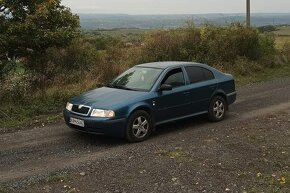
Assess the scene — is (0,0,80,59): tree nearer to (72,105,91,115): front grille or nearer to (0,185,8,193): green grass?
(72,105,91,115): front grille

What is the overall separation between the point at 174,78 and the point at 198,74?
0.83 meters

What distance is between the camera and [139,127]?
887 centimetres

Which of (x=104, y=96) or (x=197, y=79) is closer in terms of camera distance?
(x=104, y=96)

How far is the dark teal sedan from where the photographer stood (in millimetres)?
8594

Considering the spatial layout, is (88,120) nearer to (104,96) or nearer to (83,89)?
(104,96)

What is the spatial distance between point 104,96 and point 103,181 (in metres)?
2.74

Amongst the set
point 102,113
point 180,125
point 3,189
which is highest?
point 102,113

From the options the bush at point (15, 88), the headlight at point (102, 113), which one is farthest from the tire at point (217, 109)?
the bush at point (15, 88)

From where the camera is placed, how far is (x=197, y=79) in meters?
10.3

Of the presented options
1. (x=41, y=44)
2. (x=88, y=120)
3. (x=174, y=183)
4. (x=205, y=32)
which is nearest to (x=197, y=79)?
(x=88, y=120)

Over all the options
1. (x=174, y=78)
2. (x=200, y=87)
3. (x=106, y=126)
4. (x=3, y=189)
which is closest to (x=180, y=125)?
(x=200, y=87)

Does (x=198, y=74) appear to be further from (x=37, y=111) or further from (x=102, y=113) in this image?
(x=37, y=111)

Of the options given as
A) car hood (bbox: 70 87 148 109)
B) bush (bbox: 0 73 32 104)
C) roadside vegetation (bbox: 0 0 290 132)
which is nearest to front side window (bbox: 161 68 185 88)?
car hood (bbox: 70 87 148 109)

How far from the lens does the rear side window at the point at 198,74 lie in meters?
10.2
